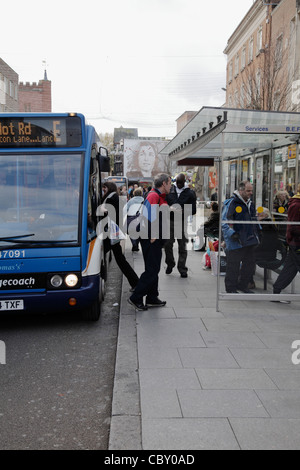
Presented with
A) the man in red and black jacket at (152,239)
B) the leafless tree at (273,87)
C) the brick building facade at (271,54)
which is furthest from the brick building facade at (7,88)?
the man in red and black jacket at (152,239)

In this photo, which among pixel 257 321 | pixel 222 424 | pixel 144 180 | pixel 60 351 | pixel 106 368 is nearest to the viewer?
pixel 222 424

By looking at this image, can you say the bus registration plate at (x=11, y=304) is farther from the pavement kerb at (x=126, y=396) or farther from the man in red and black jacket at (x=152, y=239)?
the man in red and black jacket at (x=152, y=239)

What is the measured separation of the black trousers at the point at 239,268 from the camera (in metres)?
7.21

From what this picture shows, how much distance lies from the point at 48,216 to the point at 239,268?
2915 mm

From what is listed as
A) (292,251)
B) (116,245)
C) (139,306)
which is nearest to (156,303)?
(139,306)

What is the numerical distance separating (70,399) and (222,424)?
1387 mm

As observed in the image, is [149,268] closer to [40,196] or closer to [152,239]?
[152,239]

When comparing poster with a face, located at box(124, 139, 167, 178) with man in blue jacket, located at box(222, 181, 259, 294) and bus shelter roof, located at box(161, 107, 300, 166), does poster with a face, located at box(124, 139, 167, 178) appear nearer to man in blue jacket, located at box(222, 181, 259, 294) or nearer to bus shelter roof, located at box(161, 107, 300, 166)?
bus shelter roof, located at box(161, 107, 300, 166)

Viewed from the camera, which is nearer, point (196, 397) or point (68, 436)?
point (68, 436)

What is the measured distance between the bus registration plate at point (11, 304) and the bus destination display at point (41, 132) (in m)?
2.02
